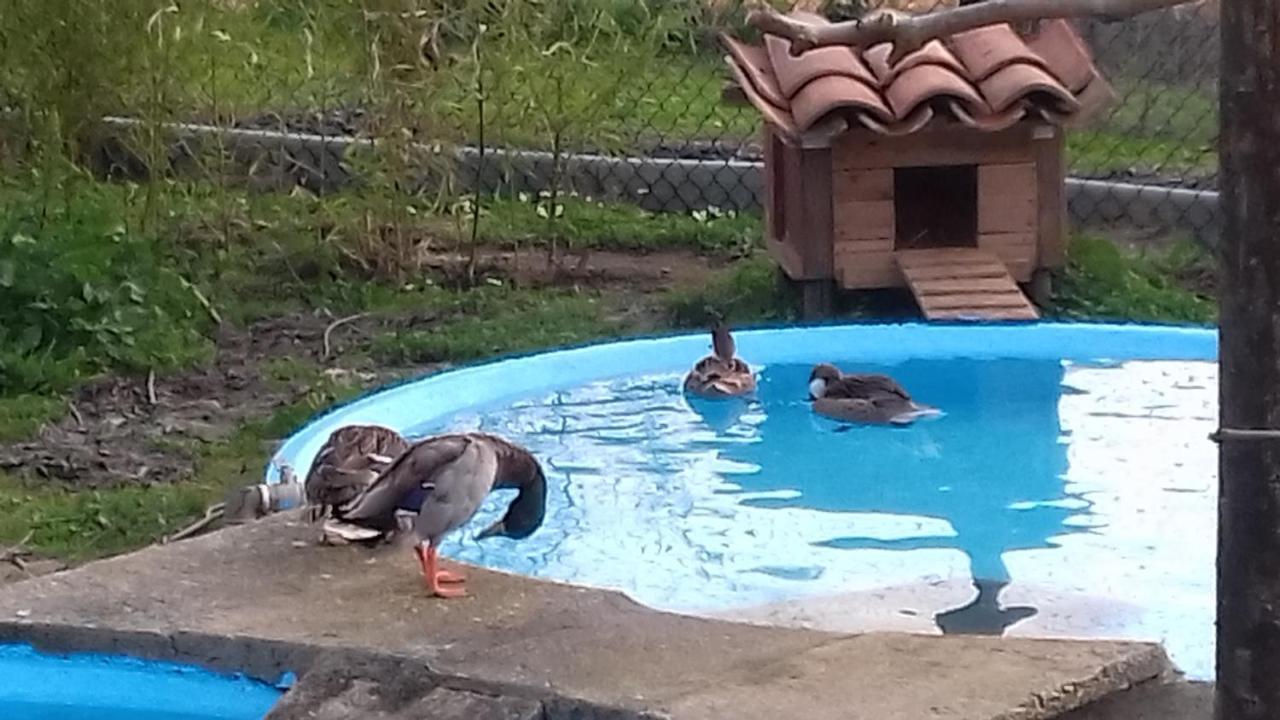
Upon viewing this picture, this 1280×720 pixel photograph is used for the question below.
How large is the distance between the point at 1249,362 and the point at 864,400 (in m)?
3.37

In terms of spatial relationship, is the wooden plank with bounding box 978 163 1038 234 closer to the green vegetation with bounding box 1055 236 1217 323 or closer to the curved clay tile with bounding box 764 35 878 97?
the green vegetation with bounding box 1055 236 1217 323

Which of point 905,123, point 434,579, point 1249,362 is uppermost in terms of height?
point 905,123

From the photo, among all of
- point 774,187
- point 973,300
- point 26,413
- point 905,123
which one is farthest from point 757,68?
point 26,413

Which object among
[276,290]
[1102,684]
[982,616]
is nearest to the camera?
[1102,684]

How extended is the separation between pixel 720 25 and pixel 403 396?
4334 millimetres

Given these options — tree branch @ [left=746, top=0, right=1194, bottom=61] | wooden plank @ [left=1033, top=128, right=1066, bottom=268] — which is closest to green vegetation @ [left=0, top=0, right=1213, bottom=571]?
wooden plank @ [left=1033, top=128, right=1066, bottom=268]

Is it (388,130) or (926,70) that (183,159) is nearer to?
Result: (388,130)

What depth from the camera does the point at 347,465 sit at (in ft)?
12.8

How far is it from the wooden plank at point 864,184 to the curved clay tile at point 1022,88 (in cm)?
40

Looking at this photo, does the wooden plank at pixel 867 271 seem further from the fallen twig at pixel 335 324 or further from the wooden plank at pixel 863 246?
the fallen twig at pixel 335 324

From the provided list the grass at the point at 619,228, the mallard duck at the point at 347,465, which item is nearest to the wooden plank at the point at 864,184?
the grass at the point at 619,228

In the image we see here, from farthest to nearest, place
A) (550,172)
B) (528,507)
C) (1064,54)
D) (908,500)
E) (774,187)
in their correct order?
(550,172) < (774,187) < (1064,54) < (908,500) < (528,507)

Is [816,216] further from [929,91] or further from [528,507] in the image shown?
[528,507]

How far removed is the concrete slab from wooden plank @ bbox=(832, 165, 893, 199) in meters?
3.28
